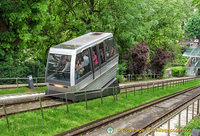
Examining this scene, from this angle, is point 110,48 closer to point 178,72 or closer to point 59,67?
Answer: point 59,67

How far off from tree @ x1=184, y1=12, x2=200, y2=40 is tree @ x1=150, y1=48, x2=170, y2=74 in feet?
77.7

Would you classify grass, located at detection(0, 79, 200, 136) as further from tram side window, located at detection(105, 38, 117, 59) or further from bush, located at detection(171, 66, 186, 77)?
bush, located at detection(171, 66, 186, 77)

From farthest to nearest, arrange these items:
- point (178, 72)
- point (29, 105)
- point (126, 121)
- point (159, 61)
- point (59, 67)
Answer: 1. point (178, 72)
2. point (159, 61)
3. point (59, 67)
4. point (29, 105)
5. point (126, 121)

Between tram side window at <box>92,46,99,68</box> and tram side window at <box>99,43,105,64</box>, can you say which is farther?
tram side window at <box>99,43,105,64</box>

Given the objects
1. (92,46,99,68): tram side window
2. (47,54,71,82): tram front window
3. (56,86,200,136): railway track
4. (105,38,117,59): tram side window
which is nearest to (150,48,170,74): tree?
(105,38,117,59): tram side window

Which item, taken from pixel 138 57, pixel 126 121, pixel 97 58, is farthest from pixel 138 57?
pixel 126 121

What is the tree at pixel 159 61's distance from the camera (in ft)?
110

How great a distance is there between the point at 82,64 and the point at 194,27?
4912cm

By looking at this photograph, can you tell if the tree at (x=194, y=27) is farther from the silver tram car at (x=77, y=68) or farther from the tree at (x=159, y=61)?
the silver tram car at (x=77, y=68)

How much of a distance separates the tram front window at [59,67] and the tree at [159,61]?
80.9 ft

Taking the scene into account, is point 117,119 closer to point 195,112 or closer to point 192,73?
point 195,112

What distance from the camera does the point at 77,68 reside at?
11.4 metres

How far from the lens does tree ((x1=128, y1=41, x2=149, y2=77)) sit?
27.5 m

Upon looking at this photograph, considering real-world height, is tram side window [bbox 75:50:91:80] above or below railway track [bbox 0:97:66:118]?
above
